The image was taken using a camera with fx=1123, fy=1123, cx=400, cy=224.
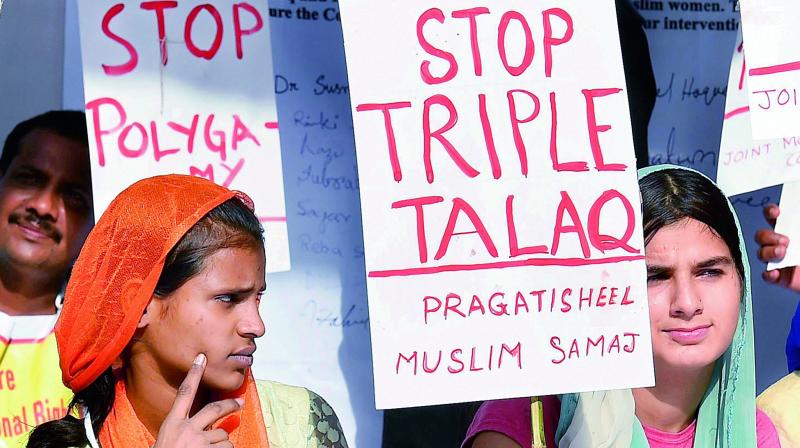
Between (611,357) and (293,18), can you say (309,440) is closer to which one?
(611,357)

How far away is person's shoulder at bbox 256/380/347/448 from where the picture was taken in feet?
7.51

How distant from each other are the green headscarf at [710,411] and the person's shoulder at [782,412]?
118mm

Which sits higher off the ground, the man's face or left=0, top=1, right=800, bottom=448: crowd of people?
the man's face

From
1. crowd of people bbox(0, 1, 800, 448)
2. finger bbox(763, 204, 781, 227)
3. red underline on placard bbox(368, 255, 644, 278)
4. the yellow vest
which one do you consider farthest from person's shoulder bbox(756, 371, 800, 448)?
the yellow vest

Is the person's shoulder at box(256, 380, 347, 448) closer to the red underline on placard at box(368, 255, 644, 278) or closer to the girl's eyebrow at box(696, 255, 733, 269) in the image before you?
the red underline on placard at box(368, 255, 644, 278)

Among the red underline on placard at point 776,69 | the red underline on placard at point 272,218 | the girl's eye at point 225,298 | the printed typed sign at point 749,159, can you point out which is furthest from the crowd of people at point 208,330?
the red underline on placard at point 272,218

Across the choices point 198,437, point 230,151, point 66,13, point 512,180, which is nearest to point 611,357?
point 512,180

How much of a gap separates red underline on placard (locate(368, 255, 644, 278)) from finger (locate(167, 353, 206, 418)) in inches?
14.0

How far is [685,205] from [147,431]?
1303 millimetres

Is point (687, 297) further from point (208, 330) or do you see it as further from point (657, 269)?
point (208, 330)

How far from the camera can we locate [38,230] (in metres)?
3.26

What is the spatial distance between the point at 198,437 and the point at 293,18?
1.97m

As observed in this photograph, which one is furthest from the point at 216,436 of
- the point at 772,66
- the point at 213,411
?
the point at 772,66

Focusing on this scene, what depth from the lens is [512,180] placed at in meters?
2.19
